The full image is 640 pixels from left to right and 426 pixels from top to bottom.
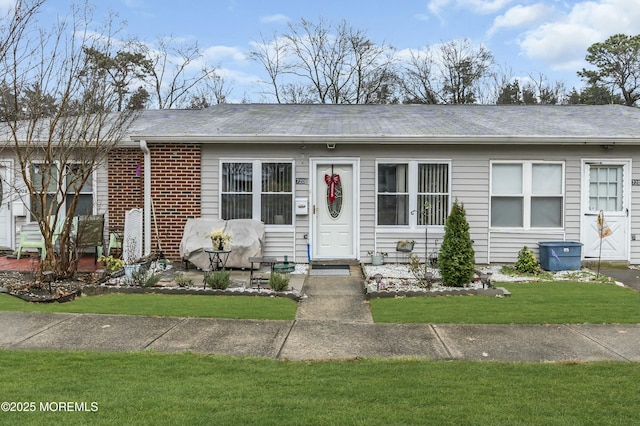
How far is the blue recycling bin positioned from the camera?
9.36 metres

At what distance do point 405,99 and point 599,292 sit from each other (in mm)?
25375

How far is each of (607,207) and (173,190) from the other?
9161 millimetres

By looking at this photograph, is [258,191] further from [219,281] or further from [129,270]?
[129,270]

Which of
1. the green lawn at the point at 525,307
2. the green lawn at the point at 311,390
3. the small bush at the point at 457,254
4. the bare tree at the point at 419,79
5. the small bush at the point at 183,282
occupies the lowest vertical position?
the green lawn at the point at 311,390

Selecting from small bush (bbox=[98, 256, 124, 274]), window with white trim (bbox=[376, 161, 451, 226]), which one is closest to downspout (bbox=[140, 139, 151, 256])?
small bush (bbox=[98, 256, 124, 274])

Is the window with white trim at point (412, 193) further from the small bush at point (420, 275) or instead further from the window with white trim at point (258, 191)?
the window with white trim at point (258, 191)

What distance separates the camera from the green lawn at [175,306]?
6141 mm

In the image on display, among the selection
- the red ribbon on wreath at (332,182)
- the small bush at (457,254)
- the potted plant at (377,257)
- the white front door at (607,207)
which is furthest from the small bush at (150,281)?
the white front door at (607,207)

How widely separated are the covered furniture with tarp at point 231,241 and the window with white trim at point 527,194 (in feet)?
16.5

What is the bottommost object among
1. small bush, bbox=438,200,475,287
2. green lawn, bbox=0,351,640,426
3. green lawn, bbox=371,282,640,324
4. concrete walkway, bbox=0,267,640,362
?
concrete walkway, bbox=0,267,640,362

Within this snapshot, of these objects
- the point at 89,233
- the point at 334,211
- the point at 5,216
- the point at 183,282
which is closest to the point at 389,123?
Result: the point at 334,211

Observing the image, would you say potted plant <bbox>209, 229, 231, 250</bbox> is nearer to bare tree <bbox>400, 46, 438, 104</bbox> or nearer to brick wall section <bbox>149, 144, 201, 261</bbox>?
brick wall section <bbox>149, 144, 201, 261</bbox>

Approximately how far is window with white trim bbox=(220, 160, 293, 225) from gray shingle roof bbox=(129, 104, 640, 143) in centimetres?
71

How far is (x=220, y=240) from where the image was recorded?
28.0ft
